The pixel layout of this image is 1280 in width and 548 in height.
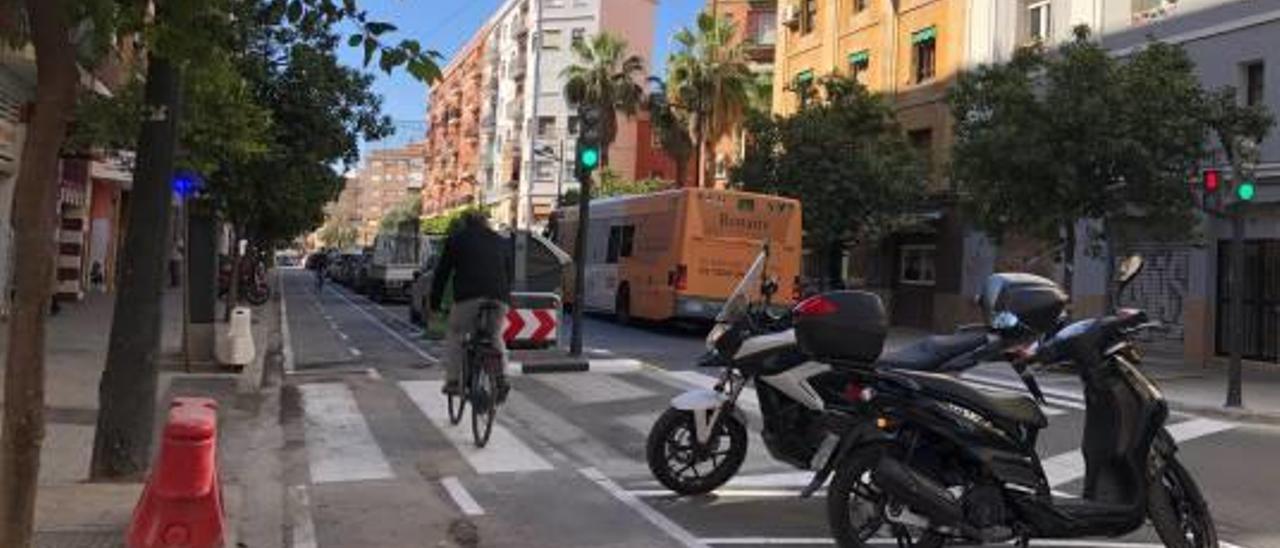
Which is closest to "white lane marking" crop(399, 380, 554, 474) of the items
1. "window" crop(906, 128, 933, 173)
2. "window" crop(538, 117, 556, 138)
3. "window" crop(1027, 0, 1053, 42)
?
"window" crop(1027, 0, 1053, 42)

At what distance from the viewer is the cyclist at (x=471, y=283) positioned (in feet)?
37.8

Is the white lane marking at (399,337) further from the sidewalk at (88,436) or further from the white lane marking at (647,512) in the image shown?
the white lane marking at (647,512)

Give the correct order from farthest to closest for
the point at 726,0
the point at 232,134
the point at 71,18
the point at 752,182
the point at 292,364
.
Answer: the point at 726,0, the point at 752,182, the point at 292,364, the point at 232,134, the point at 71,18

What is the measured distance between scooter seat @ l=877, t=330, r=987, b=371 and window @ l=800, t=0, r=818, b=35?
39379 mm

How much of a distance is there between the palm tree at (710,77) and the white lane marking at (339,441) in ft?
125

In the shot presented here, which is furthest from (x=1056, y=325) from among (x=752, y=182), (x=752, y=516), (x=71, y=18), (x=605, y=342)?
(x=752, y=182)

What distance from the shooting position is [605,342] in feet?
78.6

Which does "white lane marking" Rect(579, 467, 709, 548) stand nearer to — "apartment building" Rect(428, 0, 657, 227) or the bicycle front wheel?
the bicycle front wheel

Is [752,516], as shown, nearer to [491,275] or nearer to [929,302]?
[491,275]

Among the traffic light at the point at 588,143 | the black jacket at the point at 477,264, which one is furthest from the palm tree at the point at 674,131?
the black jacket at the point at 477,264

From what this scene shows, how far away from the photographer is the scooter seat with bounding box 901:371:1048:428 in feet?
22.6

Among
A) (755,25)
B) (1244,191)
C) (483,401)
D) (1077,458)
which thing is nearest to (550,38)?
(755,25)

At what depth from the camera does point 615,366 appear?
721 inches

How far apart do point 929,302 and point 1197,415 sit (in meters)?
21.3
